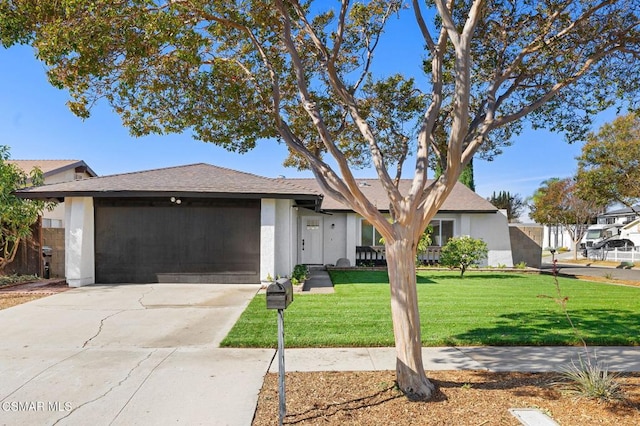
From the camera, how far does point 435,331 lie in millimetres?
7297

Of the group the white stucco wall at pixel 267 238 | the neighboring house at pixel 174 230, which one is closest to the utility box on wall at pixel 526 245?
the neighboring house at pixel 174 230

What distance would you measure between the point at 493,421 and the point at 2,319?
357 inches

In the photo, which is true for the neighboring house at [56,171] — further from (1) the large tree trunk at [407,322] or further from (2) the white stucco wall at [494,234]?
(2) the white stucco wall at [494,234]

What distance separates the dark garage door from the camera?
13.2 m

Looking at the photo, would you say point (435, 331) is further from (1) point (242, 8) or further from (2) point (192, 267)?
(2) point (192, 267)

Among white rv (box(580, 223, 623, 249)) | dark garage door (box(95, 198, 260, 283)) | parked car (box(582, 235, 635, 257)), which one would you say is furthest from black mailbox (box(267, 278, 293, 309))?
white rv (box(580, 223, 623, 249))

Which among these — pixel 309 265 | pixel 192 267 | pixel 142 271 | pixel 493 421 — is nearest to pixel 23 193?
pixel 142 271

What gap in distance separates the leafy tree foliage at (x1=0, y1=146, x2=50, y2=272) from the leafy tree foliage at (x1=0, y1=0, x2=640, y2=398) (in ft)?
28.2

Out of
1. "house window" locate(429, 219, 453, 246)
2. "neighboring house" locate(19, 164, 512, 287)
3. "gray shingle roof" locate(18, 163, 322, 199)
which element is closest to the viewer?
"gray shingle roof" locate(18, 163, 322, 199)

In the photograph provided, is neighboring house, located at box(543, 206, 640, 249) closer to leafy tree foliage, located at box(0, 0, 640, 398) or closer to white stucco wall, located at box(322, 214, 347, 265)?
white stucco wall, located at box(322, 214, 347, 265)

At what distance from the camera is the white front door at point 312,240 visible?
792 inches

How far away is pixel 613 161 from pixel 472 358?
59.4 feet

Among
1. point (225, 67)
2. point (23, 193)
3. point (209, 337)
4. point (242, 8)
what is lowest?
point (209, 337)

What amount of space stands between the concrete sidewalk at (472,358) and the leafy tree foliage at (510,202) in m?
51.9
